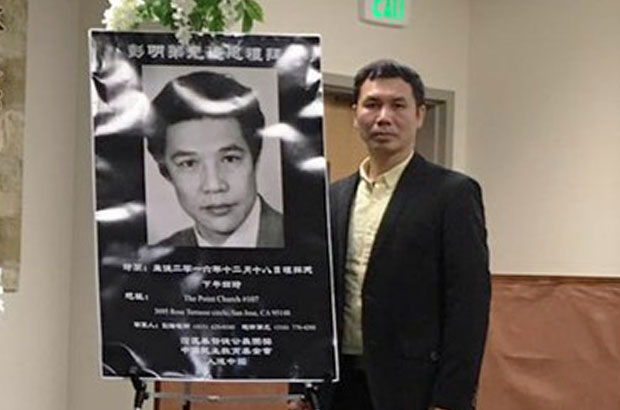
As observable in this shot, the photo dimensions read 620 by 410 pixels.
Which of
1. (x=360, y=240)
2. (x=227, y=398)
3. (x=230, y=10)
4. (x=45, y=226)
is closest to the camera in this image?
(x=227, y=398)

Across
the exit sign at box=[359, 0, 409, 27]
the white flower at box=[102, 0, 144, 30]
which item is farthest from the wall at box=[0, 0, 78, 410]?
the white flower at box=[102, 0, 144, 30]

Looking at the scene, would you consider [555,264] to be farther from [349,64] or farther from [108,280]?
[108,280]

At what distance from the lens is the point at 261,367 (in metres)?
2.13

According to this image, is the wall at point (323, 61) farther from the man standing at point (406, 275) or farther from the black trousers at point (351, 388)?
the man standing at point (406, 275)

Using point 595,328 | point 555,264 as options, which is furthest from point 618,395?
point 555,264

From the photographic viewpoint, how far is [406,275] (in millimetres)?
2229

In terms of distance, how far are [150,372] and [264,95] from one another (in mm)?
650

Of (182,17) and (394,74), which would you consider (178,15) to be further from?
(394,74)

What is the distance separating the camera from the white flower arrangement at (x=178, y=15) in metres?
2.15

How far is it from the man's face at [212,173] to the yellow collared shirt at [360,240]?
1.05 feet

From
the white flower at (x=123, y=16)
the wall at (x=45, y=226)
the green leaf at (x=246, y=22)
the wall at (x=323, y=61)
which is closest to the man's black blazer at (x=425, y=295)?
the green leaf at (x=246, y=22)

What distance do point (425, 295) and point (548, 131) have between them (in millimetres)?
2139

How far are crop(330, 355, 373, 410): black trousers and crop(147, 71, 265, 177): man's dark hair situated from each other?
1.84ft

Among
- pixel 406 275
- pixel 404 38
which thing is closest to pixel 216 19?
pixel 406 275
